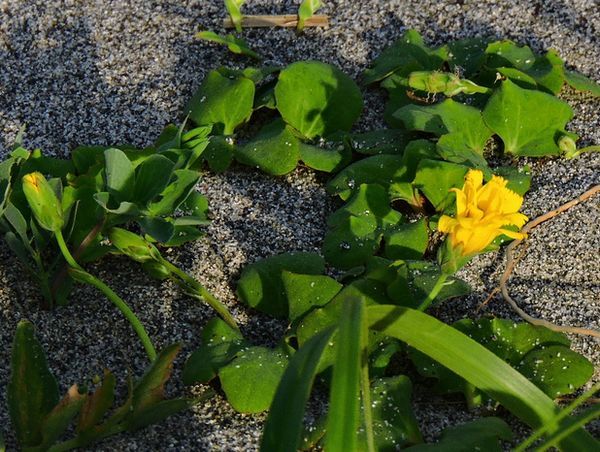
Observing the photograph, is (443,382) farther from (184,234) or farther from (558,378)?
(184,234)

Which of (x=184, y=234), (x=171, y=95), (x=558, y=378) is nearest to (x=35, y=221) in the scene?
(x=184, y=234)

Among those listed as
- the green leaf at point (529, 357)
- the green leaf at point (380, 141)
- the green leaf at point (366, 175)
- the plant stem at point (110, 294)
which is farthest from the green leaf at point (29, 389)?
the green leaf at point (380, 141)

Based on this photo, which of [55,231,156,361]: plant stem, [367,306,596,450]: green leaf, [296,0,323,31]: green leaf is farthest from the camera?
[296,0,323,31]: green leaf

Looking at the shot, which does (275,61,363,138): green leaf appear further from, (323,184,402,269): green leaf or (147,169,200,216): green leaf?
(147,169,200,216): green leaf

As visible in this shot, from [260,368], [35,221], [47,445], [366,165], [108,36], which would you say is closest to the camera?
[47,445]

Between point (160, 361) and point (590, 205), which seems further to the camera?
point (590, 205)

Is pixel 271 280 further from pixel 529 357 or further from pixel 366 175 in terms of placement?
pixel 529 357

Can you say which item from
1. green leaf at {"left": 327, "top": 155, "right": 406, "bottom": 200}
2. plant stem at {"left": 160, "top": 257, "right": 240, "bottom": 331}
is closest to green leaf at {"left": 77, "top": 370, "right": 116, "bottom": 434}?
plant stem at {"left": 160, "top": 257, "right": 240, "bottom": 331}
